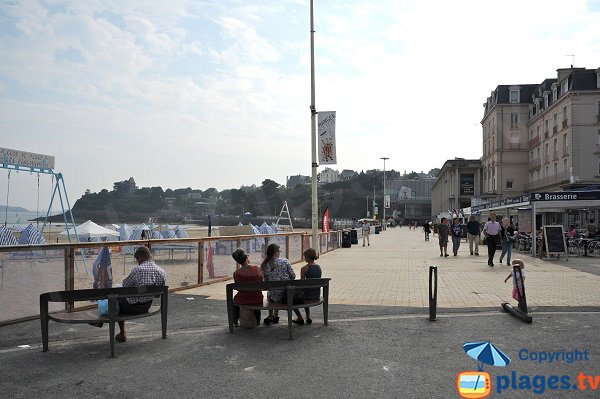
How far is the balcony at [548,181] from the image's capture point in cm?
5575

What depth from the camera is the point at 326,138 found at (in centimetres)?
2042

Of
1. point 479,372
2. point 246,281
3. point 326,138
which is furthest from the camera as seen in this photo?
point 326,138

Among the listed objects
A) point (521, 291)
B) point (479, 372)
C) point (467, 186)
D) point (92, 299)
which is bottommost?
point (479, 372)

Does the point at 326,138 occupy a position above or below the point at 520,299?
above

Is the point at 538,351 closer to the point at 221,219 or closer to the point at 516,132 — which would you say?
the point at 516,132

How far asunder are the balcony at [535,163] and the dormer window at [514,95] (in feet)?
29.2

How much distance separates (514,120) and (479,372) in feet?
246

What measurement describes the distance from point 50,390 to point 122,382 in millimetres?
627

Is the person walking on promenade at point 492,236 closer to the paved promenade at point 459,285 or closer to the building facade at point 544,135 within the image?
the paved promenade at point 459,285

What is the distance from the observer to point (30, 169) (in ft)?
59.2

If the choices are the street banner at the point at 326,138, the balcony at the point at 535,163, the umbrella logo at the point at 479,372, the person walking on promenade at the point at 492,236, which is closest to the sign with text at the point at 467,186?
the balcony at the point at 535,163

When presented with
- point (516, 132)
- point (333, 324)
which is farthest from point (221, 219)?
point (333, 324)

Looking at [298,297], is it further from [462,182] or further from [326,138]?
[462,182]

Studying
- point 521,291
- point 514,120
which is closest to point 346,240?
point 521,291
